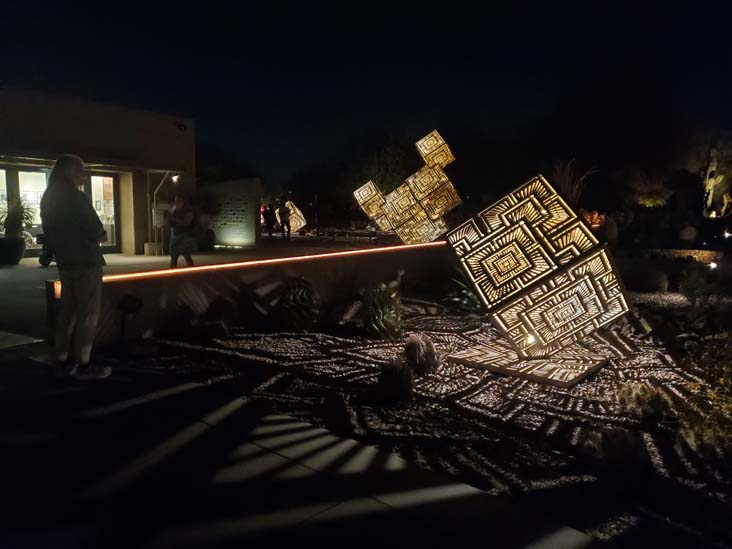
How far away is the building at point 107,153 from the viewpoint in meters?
13.3

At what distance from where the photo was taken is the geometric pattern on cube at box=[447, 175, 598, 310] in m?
5.70

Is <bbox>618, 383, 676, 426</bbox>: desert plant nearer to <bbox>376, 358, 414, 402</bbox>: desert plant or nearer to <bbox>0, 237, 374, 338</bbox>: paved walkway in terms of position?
<bbox>376, 358, 414, 402</bbox>: desert plant

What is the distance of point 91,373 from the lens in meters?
4.91

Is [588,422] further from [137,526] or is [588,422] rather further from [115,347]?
[115,347]

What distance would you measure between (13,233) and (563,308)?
42.4 feet

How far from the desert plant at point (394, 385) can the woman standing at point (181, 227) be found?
5.99m

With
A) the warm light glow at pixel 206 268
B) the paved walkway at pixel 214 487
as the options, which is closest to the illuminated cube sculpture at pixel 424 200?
the warm light glow at pixel 206 268

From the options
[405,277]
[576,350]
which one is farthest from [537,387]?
[405,277]

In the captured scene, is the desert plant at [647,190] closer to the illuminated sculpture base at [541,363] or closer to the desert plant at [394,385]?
the illuminated sculpture base at [541,363]

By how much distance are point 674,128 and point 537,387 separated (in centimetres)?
3004

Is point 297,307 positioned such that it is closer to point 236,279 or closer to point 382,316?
point 236,279

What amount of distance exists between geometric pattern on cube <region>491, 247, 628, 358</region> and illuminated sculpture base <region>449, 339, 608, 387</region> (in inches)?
7.6

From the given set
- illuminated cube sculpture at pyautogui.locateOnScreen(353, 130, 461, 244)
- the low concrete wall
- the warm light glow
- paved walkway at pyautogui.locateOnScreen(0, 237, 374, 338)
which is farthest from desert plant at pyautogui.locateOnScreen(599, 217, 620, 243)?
paved walkway at pyautogui.locateOnScreen(0, 237, 374, 338)

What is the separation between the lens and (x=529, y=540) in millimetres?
2572
